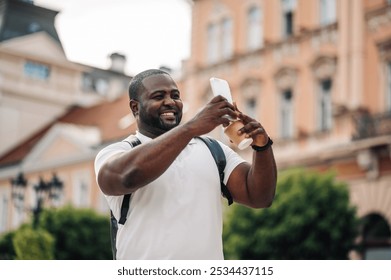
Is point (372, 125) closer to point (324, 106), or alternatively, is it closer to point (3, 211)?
point (324, 106)

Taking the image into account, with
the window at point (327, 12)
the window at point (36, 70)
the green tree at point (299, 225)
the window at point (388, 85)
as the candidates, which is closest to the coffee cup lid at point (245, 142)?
the green tree at point (299, 225)

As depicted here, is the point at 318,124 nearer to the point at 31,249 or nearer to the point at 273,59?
the point at 273,59

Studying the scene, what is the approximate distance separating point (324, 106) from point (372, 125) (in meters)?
1.28

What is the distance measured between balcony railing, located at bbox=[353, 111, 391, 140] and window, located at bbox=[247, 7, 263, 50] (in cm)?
261

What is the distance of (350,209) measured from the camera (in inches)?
375

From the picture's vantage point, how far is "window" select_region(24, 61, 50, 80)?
1363 cm

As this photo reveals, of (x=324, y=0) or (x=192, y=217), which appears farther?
(x=324, y=0)

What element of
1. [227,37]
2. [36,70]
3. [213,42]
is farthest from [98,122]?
[227,37]

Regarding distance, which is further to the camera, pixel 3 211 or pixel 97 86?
pixel 97 86

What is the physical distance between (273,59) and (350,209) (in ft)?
12.6

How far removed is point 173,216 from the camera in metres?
1.91

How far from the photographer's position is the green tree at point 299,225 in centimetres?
927
